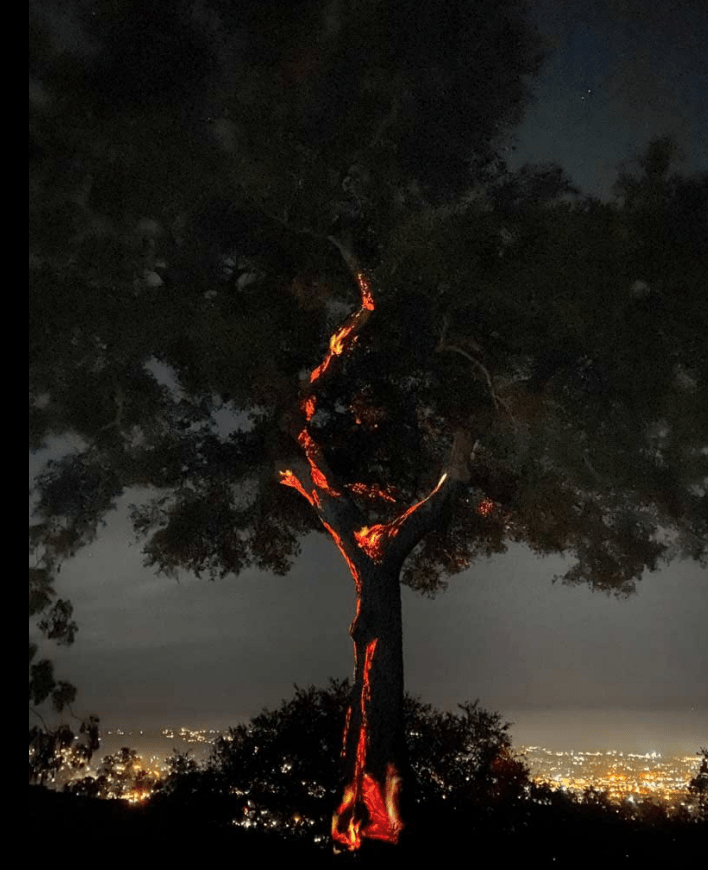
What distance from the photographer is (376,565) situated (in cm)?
1462

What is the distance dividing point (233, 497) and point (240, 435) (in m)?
1.33

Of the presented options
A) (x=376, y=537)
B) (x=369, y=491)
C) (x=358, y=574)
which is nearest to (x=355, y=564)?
(x=358, y=574)

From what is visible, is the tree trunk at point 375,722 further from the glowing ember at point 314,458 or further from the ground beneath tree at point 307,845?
the glowing ember at point 314,458

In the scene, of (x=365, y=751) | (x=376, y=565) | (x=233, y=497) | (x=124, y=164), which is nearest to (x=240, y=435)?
(x=233, y=497)

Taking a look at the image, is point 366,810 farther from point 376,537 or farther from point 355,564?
point 376,537

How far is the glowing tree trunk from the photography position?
13039mm

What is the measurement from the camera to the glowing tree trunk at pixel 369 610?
13.0 m

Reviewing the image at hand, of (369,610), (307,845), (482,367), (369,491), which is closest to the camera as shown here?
(307,845)

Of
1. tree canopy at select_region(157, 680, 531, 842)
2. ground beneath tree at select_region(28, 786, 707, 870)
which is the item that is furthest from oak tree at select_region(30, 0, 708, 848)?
tree canopy at select_region(157, 680, 531, 842)

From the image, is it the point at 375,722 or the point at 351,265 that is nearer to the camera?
the point at 375,722

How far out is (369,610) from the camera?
1427 centimetres

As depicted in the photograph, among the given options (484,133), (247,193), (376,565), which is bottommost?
(376,565)

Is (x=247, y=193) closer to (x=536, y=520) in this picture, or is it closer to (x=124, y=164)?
(x=124, y=164)

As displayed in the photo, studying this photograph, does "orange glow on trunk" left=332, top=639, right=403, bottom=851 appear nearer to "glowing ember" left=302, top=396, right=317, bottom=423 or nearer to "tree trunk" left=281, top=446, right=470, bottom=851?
"tree trunk" left=281, top=446, right=470, bottom=851
